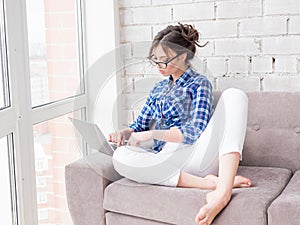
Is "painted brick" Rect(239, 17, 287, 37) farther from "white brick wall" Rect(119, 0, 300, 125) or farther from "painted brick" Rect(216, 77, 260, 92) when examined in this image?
"painted brick" Rect(216, 77, 260, 92)

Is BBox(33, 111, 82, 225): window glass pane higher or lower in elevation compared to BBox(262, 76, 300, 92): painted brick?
lower

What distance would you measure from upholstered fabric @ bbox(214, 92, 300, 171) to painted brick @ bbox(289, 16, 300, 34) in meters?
0.32

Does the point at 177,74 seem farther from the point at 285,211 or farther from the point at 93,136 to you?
the point at 285,211

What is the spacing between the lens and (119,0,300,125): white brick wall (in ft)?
7.91

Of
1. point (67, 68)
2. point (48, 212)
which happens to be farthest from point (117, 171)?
point (67, 68)

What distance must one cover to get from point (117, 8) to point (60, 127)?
2.35 feet

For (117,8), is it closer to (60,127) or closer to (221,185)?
(60,127)

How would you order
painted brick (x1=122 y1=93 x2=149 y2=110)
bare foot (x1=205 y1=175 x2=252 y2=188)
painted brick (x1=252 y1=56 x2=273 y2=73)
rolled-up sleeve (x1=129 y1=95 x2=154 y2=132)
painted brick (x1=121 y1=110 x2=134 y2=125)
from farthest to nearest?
painted brick (x1=121 y1=110 x2=134 y2=125), painted brick (x1=122 y1=93 x2=149 y2=110), painted brick (x1=252 y1=56 x2=273 y2=73), rolled-up sleeve (x1=129 y1=95 x2=154 y2=132), bare foot (x1=205 y1=175 x2=252 y2=188)

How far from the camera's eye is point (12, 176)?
84.9 inches

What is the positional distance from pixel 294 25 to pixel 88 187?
1.20 metres

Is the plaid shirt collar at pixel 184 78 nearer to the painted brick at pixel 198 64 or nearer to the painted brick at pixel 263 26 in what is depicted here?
the painted brick at pixel 198 64

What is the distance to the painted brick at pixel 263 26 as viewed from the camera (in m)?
2.41

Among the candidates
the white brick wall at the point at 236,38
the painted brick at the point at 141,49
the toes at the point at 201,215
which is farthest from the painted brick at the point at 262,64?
the toes at the point at 201,215

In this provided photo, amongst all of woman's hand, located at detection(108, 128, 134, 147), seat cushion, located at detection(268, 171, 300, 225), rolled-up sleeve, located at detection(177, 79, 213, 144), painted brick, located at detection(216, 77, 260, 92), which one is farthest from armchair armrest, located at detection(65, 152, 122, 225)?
painted brick, located at detection(216, 77, 260, 92)
